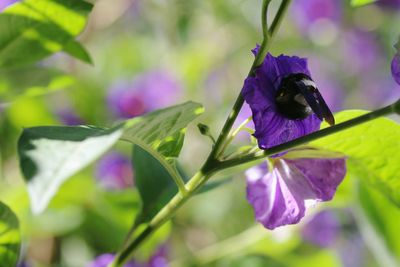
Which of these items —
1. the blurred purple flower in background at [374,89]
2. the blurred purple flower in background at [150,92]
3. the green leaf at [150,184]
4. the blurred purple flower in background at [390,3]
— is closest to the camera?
the green leaf at [150,184]

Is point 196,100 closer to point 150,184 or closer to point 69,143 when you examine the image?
point 150,184

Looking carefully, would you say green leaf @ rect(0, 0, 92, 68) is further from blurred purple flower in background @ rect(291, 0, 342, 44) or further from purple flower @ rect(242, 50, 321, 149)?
blurred purple flower in background @ rect(291, 0, 342, 44)

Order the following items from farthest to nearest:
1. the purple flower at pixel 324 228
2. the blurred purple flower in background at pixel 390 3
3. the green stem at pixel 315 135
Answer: the blurred purple flower in background at pixel 390 3 → the purple flower at pixel 324 228 → the green stem at pixel 315 135

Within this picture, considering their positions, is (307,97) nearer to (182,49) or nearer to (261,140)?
(261,140)

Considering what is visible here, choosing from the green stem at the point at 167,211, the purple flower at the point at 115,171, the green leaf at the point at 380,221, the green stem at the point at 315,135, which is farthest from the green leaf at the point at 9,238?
the purple flower at the point at 115,171

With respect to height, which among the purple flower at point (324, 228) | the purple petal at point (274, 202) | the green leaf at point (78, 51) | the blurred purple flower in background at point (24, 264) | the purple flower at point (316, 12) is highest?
the green leaf at point (78, 51)

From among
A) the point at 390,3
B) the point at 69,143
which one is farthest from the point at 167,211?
the point at 390,3

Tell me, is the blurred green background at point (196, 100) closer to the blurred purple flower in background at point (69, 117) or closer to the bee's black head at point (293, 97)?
the blurred purple flower in background at point (69, 117)
